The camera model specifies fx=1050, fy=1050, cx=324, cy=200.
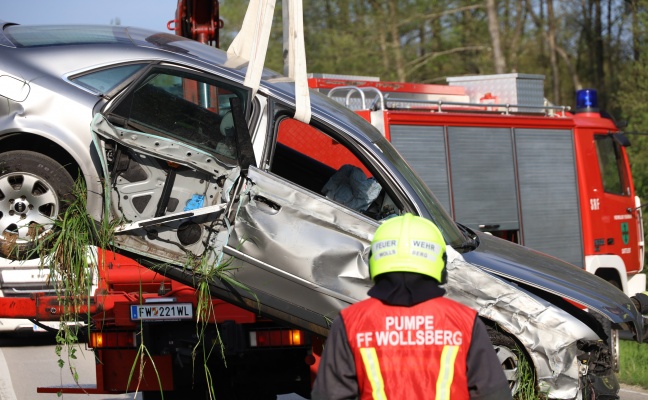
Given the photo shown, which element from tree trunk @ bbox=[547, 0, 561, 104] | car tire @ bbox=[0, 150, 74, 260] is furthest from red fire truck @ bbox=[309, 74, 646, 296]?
tree trunk @ bbox=[547, 0, 561, 104]

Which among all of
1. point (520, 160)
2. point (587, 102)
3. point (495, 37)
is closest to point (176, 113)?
point (520, 160)

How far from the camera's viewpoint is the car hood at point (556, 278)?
6.05 m

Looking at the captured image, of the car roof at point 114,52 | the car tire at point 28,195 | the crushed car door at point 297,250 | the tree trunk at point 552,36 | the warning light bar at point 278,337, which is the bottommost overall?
the warning light bar at point 278,337

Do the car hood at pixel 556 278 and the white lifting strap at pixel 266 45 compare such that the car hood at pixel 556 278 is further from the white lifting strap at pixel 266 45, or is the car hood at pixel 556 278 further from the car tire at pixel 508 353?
the white lifting strap at pixel 266 45

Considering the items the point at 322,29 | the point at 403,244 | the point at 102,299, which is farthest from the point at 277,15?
the point at 403,244

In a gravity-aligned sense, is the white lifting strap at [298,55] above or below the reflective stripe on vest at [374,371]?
above

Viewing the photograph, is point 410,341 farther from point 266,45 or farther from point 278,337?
point 278,337

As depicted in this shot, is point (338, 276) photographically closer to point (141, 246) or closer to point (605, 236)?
point (141, 246)

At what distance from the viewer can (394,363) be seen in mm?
2932

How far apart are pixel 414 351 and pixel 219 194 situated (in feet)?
9.24

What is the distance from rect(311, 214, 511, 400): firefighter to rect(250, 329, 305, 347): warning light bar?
332cm

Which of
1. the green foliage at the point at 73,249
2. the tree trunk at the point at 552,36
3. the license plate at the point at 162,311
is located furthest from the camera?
the tree trunk at the point at 552,36

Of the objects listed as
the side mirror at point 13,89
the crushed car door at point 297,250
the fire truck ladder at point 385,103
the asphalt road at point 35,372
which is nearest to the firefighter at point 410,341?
the crushed car door at point 297,250

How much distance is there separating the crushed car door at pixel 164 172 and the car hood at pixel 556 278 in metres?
1.54
